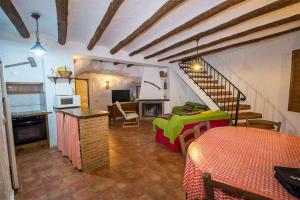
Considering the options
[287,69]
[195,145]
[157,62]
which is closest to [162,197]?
[195,145]

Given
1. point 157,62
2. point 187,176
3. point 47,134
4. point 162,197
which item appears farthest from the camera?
point 157,62

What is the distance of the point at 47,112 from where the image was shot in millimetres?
3471

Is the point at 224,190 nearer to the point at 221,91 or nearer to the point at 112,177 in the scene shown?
the point at 112,177

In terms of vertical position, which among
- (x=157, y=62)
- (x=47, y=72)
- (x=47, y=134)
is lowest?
(x=47, y=134)

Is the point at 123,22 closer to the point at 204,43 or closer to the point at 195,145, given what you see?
the point at 204,43

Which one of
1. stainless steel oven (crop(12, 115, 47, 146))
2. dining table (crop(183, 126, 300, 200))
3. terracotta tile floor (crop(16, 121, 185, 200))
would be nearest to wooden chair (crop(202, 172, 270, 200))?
dining table (crop(183, 126, 300, 200))

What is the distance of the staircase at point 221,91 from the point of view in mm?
3986

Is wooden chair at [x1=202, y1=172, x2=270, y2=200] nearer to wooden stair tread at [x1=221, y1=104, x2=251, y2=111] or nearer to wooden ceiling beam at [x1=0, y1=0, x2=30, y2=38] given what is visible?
wooden ceiling beam at [x1=0, y1=0, x2=30, y2=38]

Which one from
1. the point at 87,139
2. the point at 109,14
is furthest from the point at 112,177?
the point at 109,14

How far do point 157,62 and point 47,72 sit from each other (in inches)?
137

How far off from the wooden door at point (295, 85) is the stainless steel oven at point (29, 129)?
5480 mm

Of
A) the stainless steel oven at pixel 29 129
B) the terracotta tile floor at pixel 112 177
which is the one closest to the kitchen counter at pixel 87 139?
the terracotta tile floor at pixel 112 177

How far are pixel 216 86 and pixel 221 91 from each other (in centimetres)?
31

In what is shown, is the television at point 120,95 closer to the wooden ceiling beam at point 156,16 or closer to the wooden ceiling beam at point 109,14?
the wooden ceiling beam at point 156,16
